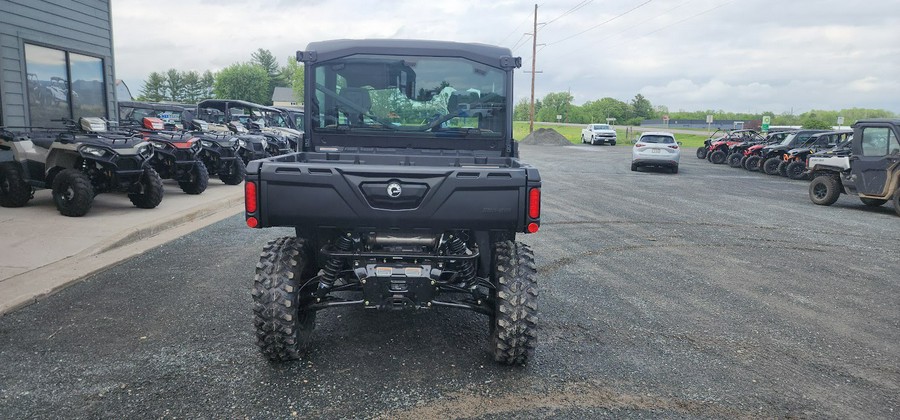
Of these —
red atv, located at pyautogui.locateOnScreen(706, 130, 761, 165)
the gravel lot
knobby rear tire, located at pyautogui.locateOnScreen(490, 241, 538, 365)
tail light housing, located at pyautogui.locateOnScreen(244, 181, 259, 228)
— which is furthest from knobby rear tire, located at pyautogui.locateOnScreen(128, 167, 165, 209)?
red atv, located at pyautogui.locateOnScreen(706, 130, 761, 165)

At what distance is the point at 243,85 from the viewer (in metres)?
97.8

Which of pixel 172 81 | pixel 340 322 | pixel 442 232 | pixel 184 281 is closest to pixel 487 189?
pixel 442 232

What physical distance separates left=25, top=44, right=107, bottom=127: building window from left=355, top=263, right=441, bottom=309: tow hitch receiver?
1000 cm

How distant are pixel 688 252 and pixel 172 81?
383 feet

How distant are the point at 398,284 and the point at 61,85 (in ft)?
40.1

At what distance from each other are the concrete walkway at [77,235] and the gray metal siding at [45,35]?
1933 mm

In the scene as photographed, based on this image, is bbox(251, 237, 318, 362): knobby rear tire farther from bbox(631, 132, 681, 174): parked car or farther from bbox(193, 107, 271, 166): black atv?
bbox(631, 132, 681, 174): parked car

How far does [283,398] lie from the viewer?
3561mm

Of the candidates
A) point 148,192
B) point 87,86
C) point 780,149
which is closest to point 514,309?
point 148,192

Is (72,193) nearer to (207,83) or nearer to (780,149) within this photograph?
(780,149)

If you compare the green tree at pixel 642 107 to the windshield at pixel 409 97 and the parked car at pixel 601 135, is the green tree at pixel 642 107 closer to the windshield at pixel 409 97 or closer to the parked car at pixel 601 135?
the parked car at pixel 601 135

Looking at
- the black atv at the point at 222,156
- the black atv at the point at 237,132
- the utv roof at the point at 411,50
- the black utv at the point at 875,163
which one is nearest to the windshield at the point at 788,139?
the black utv at the point at 875,163

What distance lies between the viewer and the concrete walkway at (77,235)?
5844 mm

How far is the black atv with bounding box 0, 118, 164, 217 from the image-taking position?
28.6 feet
